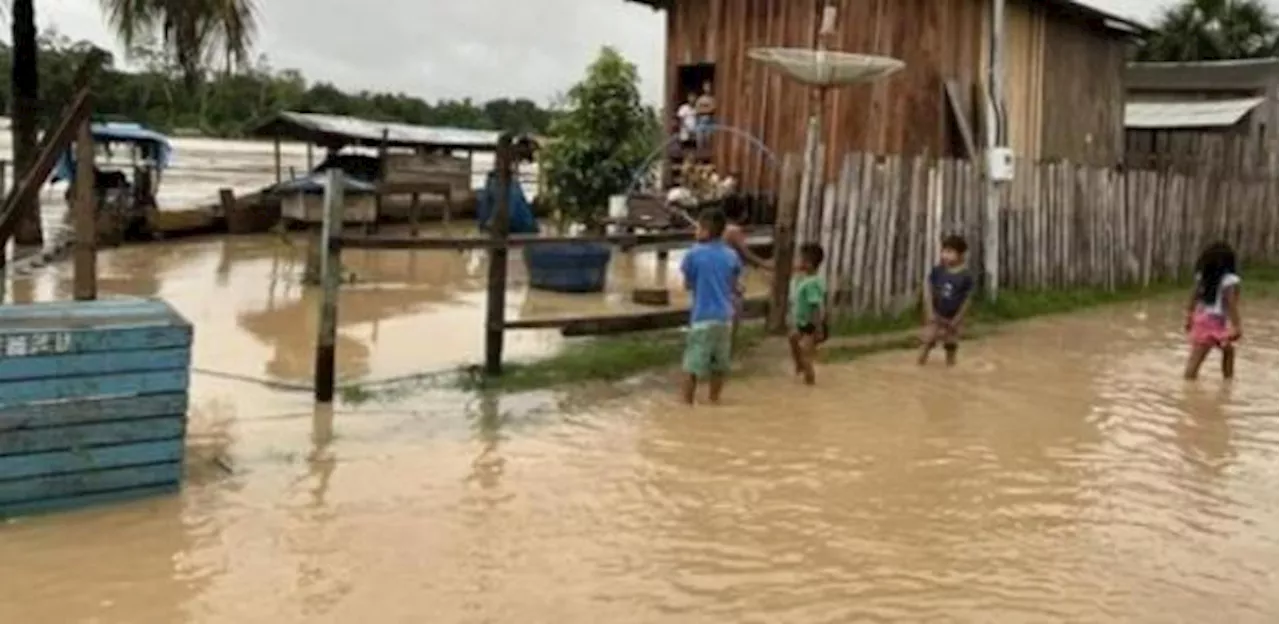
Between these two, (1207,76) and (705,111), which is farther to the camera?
(1207,76)

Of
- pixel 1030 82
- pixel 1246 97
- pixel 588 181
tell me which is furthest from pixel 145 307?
pixel 1246 97

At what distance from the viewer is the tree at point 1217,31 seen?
137ft

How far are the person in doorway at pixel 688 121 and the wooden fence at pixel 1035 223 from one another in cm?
478

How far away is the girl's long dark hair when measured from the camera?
1109 centimetres

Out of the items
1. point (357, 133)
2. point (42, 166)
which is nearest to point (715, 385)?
point (42, 166)

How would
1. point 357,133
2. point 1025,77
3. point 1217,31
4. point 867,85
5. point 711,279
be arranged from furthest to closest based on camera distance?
point 1217,31, point 357,133, point 1025,77, point 867,85, point 711,279

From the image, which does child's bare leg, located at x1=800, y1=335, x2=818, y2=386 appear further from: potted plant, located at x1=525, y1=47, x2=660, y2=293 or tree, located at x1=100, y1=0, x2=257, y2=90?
tree, located at x1=100, y1=0, x2=257, y2=90

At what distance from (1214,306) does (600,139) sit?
984 centimetres

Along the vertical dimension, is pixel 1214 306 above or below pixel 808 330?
above

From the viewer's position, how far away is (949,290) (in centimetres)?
1134

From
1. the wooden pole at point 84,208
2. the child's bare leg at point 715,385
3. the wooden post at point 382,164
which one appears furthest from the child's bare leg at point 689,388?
the wooden post at point 382,164

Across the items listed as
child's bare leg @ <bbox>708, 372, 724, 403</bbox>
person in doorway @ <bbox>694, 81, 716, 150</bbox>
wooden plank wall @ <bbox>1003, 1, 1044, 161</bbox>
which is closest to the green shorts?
child's bare leg @ <bbox>708, 372, 724, 403</bbox>

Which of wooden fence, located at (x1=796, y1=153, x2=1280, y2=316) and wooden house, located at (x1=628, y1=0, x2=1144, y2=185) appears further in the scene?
wooden house, located at (x1=628, y1=0, x2=1144, y2=185)

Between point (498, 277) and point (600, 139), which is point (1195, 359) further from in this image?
point (600, 139)
